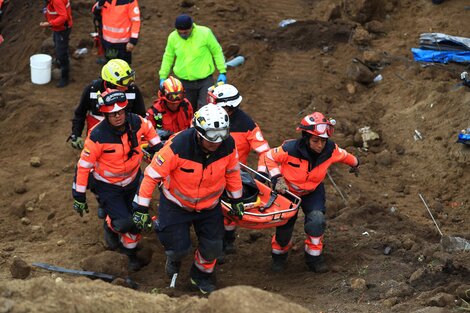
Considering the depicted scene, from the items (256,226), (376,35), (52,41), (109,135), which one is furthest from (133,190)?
(376,35)

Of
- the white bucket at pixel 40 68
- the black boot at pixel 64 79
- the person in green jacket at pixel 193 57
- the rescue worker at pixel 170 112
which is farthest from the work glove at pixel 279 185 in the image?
the white bucket at pixel 40 68

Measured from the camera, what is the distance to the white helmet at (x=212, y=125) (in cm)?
839

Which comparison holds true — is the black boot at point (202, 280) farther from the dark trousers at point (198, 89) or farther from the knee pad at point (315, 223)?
the dark trousers at point (198, 89)

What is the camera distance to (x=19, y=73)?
16.4 metres

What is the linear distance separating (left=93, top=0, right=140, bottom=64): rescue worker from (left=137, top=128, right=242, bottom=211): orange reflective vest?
562cm

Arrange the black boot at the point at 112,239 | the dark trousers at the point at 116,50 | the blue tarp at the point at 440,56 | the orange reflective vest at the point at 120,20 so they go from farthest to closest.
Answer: the blue tarp at the point at 440,56 → the dark trousers at the point at 116,50 → the orange reflective vest at the point at 120,20 → the black boot at the point at 112,239

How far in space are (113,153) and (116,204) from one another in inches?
28.0

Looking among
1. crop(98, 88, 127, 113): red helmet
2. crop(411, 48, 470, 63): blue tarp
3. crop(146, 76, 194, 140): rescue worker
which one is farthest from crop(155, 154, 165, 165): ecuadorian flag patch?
crop(411, 48, 470, 63): blue tarp

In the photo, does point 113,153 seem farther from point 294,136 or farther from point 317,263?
point 294,136

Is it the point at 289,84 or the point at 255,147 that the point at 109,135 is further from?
Result: the point at 289,84

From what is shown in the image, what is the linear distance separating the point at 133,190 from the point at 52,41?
769 cm

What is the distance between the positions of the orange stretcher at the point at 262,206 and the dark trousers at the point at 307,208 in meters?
0.16

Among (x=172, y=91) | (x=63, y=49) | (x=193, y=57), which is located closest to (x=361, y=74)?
(x=193, y=57)

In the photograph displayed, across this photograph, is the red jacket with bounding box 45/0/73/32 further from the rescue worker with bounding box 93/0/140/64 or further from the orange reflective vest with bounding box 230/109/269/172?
the orange reflective vest with bounding box 230/109/269/172
